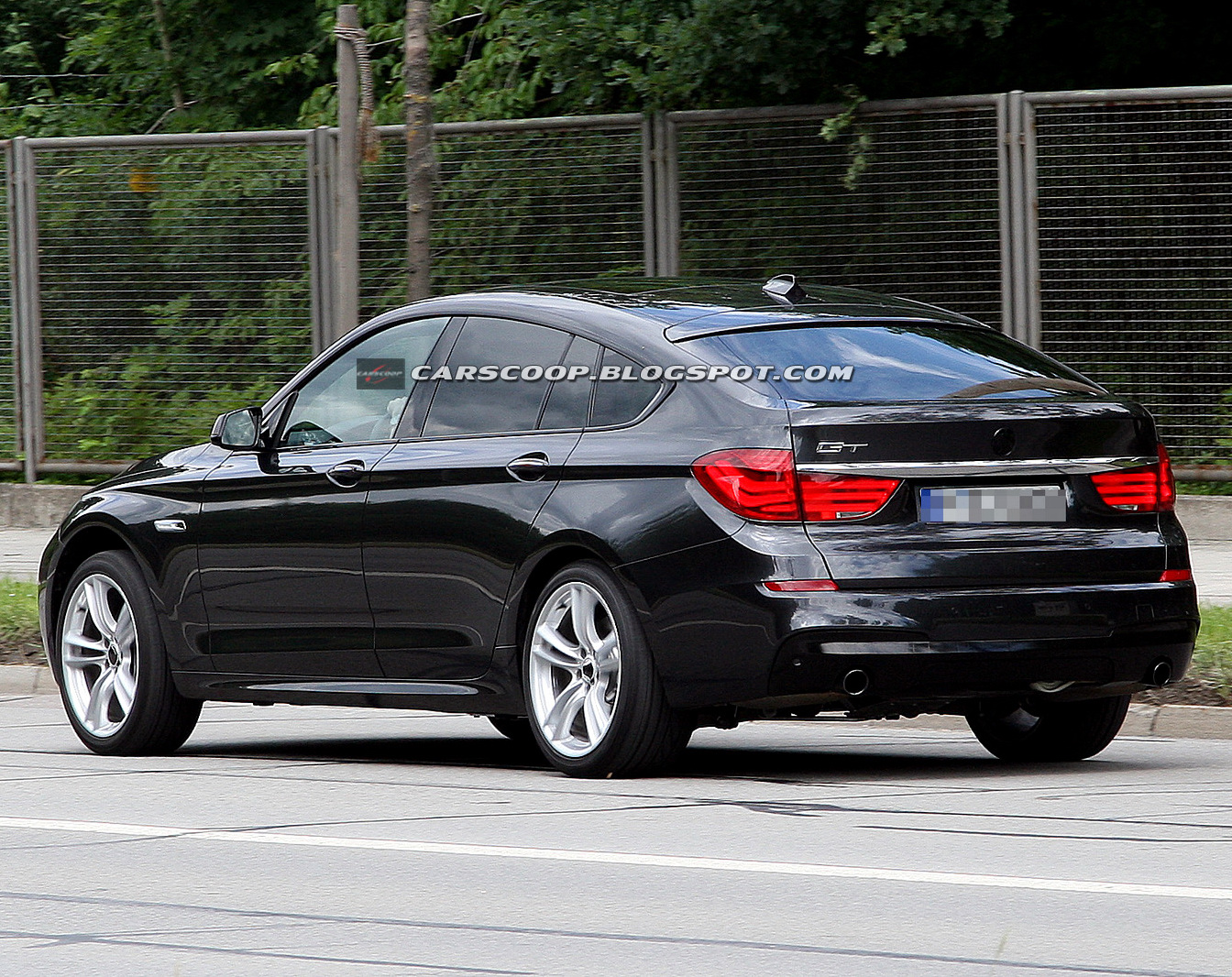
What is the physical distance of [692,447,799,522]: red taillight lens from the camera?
7.10 meters

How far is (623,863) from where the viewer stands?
6148 mm

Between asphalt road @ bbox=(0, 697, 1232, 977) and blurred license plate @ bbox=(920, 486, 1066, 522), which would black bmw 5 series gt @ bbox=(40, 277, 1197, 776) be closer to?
blurred license plate @ bbox=(920, 486, 1066, 522)

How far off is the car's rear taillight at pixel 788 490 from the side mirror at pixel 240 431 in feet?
7.18

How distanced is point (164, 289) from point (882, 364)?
38.9 ft

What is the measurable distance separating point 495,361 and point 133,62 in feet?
54.2

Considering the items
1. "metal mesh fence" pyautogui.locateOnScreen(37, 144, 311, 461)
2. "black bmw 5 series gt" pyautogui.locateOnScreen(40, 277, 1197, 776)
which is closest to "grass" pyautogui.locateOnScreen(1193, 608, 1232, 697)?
"black bmw 5 series gt" pyautogui.locateOnScreen(40, 277, 1197, 776)

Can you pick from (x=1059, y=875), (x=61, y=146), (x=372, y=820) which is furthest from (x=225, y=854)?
(x=61, y=146)

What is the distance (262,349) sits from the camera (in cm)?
1816

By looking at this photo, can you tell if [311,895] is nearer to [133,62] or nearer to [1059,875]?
[1059,875]

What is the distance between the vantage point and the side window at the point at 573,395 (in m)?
7.75

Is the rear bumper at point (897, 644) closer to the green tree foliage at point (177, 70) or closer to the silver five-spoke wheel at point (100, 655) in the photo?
the silver five-spoke wheel at point (100, 655)

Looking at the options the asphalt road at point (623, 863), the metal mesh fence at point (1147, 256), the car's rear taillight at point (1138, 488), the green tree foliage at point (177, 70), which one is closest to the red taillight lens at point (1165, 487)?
the car's rear taillight at point (1138, 488)

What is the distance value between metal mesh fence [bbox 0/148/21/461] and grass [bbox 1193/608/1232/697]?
1141 centimetres

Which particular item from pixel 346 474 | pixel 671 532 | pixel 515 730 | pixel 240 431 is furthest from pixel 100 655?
pixel 671 532
